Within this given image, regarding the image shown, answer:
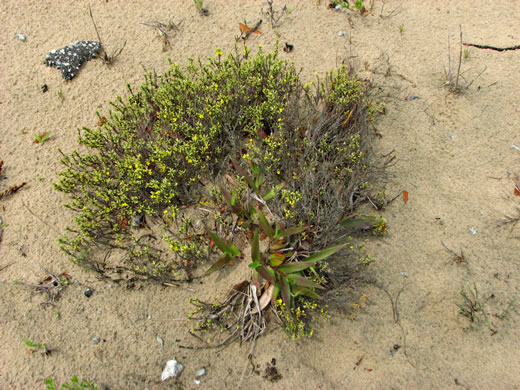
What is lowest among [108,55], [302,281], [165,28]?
[302,281]

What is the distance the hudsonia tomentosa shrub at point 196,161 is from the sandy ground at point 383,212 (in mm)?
298

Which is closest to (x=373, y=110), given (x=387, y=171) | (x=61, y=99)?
(x=387, y=171)

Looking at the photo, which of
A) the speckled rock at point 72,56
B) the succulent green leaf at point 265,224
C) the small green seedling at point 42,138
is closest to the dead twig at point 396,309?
the succulent green leaf at point 265,224

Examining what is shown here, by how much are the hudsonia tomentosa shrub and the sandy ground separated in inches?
11.7

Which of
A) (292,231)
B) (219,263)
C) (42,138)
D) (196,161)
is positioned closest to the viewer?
(292,231)

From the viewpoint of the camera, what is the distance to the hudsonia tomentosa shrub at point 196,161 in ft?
9.01

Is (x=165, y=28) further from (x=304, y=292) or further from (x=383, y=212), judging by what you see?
(x=304, y=292)

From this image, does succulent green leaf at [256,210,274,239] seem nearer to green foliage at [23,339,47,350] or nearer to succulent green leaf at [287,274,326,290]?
succulent green leaf at [287,274,326,290]

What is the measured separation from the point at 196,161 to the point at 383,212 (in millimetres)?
1598

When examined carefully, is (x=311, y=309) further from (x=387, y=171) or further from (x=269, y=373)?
(x=387, y=171)

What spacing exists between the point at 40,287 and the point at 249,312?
160 cm

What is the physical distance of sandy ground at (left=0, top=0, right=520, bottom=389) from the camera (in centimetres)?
254

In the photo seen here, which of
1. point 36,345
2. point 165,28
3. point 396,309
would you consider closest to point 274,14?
point 165,28

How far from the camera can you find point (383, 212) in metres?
3.03
